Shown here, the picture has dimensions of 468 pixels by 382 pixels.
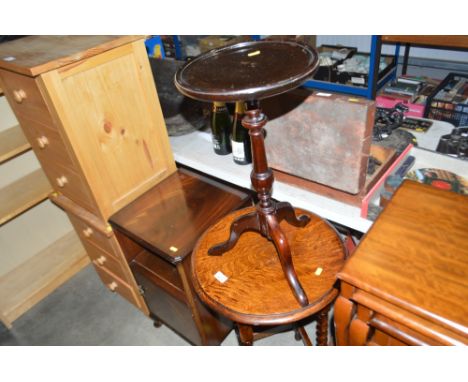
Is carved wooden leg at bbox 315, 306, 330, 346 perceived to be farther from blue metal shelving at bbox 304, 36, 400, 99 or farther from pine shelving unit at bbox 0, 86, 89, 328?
pine shelving unit at bbox 0, 86, 89, 328

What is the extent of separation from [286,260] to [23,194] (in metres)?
1.45

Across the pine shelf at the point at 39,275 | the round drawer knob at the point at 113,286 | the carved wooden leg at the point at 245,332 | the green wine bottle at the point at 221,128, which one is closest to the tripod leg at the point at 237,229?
the carved wooden leg at the point at 245,332

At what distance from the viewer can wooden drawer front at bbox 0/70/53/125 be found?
3.84 feet

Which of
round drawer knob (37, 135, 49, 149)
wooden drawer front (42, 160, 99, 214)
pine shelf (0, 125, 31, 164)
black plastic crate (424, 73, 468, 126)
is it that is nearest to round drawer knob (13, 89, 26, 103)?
round drawer knob (37, 135, 49, 149)

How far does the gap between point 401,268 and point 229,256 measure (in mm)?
512

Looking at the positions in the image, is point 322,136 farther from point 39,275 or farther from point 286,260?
point 39,275

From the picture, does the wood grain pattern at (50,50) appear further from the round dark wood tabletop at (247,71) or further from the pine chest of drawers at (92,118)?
the round dark wood tabletop at (247,71)

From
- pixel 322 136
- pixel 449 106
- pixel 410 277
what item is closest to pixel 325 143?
pixel 322 136

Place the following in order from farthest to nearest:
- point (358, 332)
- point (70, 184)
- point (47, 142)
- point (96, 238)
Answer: point (96, 238)
point (70, 184)
point (47, 142)
point (358, 332)

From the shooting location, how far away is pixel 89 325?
6.03 ft

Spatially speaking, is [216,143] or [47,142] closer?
[47,142]

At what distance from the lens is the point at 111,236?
145cm

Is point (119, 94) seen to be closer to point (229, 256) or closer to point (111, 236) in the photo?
point (111, 236)

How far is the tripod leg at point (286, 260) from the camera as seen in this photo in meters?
0.95
